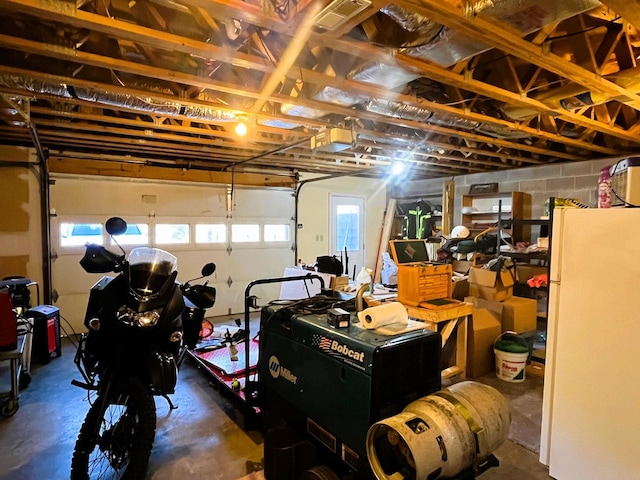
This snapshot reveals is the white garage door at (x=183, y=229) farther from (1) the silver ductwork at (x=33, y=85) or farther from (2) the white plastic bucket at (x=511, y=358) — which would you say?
(2) the white plastic bucket at (x=511, y=358)

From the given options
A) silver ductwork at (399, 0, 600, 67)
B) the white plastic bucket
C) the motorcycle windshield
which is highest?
silver ductwork at (399, 0, 600, 67)

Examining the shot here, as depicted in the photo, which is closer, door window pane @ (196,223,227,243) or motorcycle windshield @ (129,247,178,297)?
motorcycle windshield @ (129,247,178,297)

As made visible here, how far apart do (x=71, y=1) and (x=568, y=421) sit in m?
3.17

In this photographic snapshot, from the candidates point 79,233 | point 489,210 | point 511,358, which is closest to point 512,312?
point 511,358

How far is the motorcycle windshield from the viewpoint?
2230 millimetres

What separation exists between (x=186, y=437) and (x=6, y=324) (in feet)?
5.27

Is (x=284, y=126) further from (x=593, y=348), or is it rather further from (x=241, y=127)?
(x=593, y=348)

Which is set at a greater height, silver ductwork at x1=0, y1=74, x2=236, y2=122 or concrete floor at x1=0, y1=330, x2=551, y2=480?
silver ductwork at x1=0, y1=74, x2=236, y2=122

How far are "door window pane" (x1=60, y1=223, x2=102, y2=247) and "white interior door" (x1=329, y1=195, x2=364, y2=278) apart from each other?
3.97 metres

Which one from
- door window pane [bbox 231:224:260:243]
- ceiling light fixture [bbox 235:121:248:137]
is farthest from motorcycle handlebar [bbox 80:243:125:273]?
door window pane [bbox 231:224:260:243]

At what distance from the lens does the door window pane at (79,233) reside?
16.3 ft

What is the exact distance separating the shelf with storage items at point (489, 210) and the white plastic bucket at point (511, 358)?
2675mm

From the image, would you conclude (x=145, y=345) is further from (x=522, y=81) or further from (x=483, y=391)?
(x=522, y=81)

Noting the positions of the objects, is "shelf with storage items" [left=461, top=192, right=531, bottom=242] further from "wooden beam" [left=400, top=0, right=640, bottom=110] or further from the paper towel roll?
the paper towel roll
